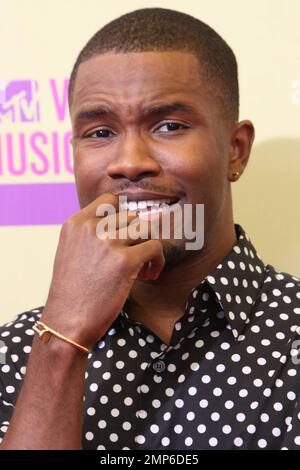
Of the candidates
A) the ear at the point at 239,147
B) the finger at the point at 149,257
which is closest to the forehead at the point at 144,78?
the ear at the point at 239,147

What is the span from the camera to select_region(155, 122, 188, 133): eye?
3.68ft

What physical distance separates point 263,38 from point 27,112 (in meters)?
0.58

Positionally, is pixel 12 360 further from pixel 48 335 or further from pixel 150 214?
pixel 150 214

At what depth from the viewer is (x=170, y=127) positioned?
44.2 inches

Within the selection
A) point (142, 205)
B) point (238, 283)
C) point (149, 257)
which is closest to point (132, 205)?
point (142, 205)

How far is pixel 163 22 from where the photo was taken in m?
1.17

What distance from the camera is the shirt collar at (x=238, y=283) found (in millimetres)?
1096

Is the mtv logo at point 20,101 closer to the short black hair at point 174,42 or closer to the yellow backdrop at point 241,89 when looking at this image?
the yellow backdrop at point 241,89

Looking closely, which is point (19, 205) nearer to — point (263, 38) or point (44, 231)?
point (44, 231)

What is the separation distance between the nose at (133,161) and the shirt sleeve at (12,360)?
0.36m

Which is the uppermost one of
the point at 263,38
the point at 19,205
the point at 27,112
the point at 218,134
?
the point at 263,38

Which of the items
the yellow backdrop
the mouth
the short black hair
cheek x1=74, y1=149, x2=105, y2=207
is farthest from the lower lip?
the yellow backdrop

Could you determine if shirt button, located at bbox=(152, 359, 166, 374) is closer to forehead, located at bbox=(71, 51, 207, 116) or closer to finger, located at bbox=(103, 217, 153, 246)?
finger, located at bbox=(103, 217, 153, 246)
